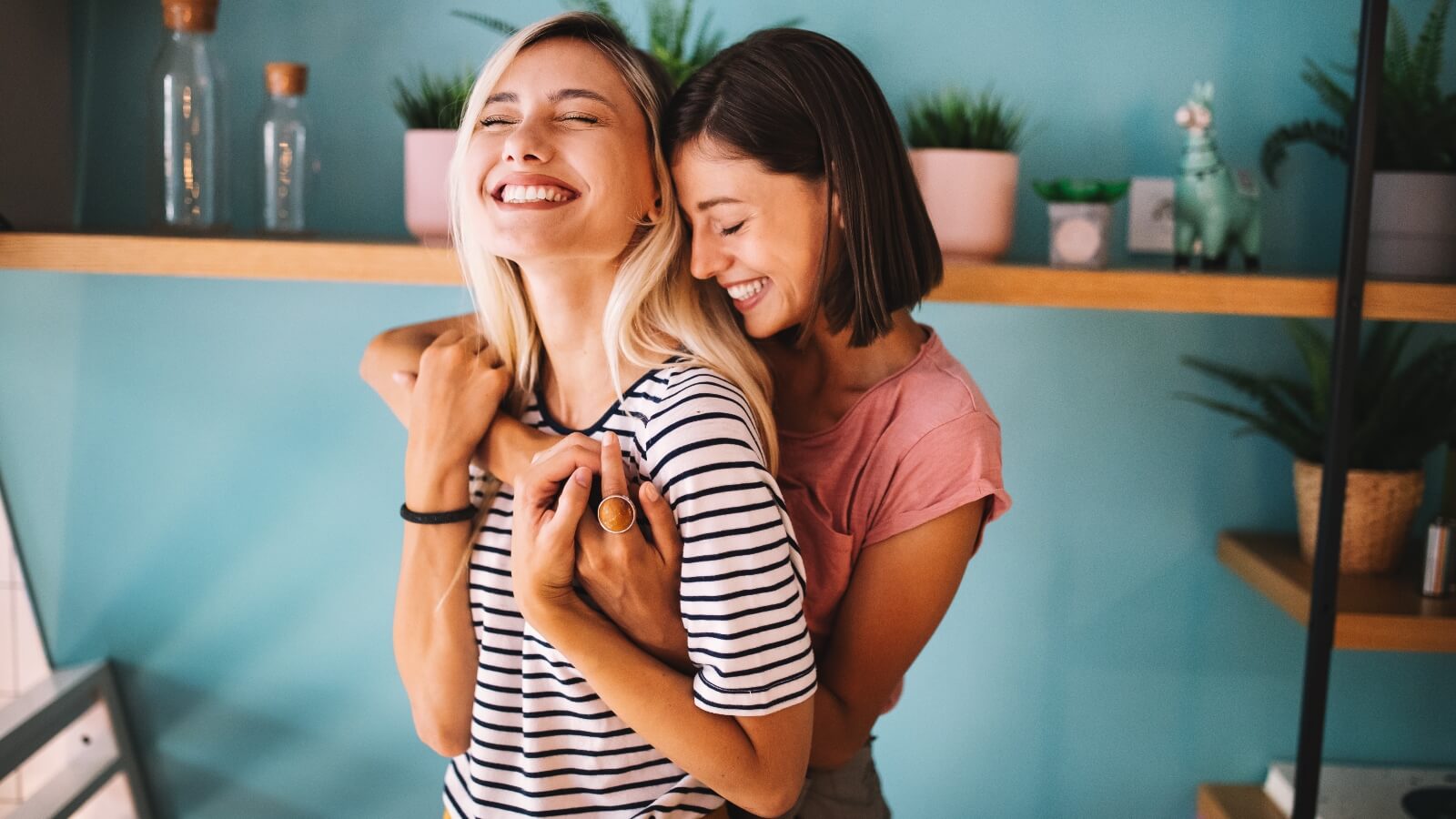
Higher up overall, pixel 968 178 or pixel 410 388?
pixel 968 178

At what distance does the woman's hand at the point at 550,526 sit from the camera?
0.91m

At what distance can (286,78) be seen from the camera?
1.60 meters

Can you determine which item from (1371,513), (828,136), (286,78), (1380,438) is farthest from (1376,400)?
(286,78)

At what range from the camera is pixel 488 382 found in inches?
41.9

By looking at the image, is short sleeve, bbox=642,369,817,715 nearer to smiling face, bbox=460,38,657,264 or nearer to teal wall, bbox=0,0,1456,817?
smiling face, bbox=460,38,657,264

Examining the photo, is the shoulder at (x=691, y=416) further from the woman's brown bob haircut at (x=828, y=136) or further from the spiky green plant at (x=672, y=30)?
the spiky green plant at (x=672, y=30)

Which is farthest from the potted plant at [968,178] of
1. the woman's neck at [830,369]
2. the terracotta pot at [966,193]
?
the woman's neck at [830,369]

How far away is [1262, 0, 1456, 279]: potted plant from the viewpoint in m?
1.47

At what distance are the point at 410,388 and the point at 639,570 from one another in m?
0.36

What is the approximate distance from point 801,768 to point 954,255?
A: 889 millimetres

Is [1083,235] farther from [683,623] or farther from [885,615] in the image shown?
[683,623]

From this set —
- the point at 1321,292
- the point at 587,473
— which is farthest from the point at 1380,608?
the point at 587,473

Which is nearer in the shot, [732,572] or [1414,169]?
[732,572]

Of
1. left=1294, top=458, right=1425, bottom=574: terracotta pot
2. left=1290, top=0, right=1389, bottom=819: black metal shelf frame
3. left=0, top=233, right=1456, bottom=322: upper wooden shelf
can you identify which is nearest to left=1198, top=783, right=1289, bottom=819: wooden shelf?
left=1290, top=0, right=1389, bottom=819: black metal shelf frame
